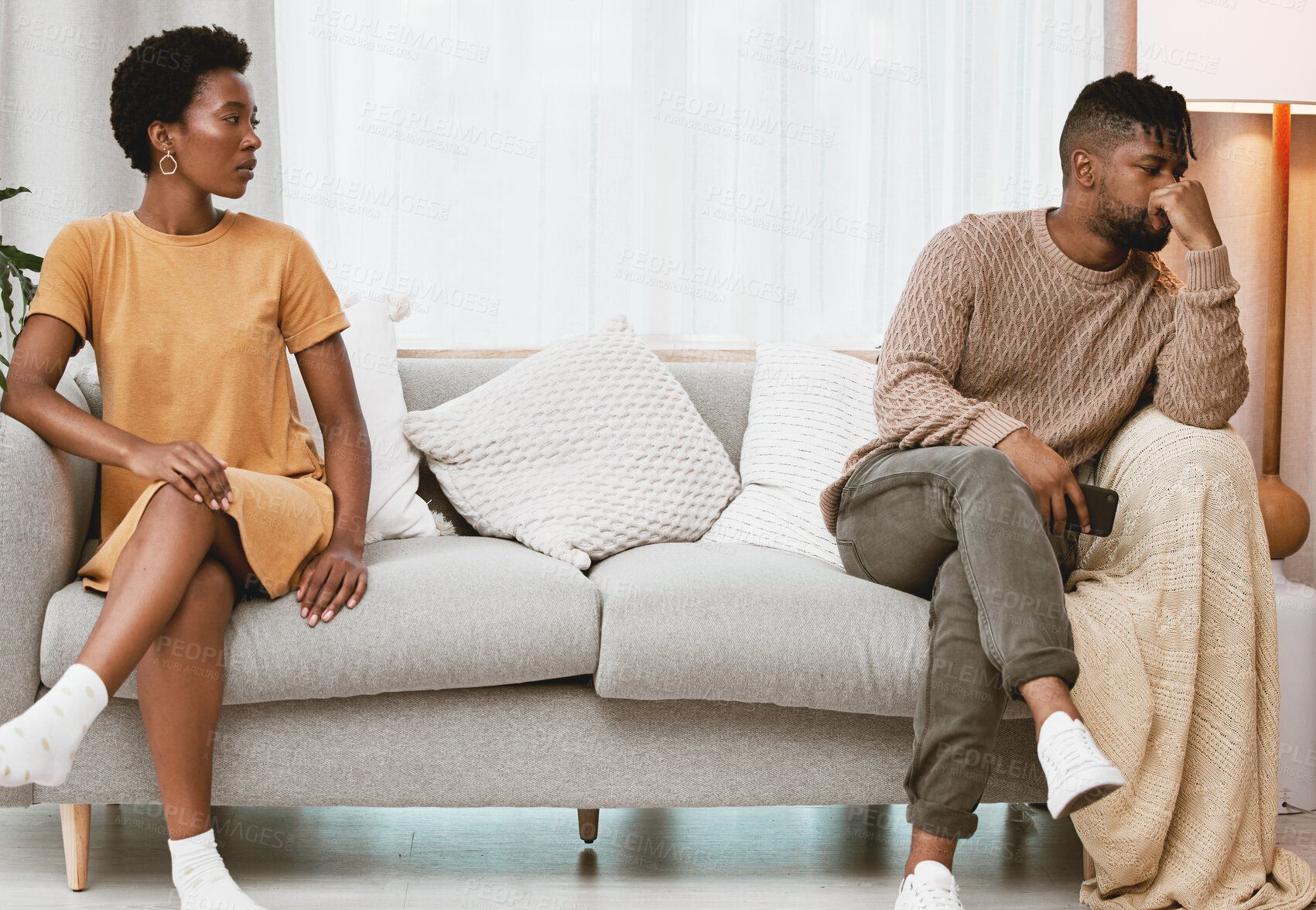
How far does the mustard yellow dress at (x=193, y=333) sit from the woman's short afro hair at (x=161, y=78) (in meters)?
A: 0.13

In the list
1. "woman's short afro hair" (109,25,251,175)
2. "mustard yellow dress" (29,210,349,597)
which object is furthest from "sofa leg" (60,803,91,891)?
"woman's short afro hair" (109,25,251,175)

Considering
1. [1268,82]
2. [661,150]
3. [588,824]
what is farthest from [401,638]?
[1268,82]

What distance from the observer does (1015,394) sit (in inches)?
65.9

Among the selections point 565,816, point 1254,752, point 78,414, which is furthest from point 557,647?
point 1254,752

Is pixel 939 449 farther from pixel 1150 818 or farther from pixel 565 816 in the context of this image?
pixel 565 816

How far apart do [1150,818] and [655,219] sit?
1.60 m

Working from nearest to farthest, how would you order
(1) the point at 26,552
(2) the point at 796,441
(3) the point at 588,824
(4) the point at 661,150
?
(1) the point at 26,552 < (3) the point at 588,824 < (2) the point at 796,441 < (4) the point at 661,150

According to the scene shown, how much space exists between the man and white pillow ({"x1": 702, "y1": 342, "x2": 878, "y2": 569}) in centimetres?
15

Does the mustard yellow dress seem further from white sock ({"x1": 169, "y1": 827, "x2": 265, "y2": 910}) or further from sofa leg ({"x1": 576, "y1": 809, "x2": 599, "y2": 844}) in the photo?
sofa leg ({"x1": 576, "y1": 809, "x2": 599, "y2": 844})

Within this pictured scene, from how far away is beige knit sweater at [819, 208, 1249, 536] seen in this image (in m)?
1.58

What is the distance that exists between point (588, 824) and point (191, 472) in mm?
768

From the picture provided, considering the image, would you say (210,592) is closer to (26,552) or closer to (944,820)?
(26,552)

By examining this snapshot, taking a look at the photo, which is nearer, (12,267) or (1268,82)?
(12,267)

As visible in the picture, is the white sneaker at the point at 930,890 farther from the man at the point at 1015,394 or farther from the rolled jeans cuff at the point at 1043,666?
the rolled jeans cuff at the point at 1043,666
